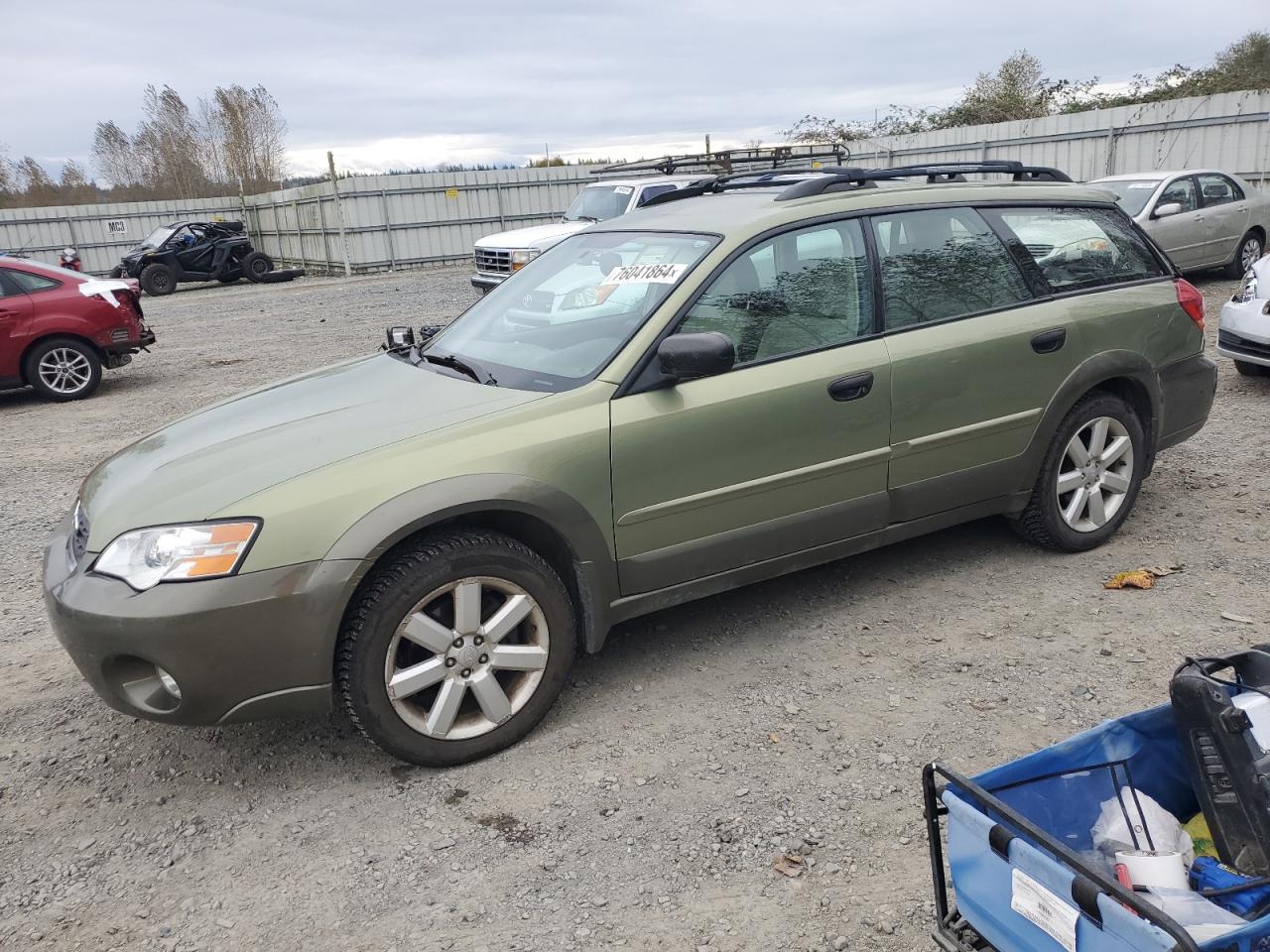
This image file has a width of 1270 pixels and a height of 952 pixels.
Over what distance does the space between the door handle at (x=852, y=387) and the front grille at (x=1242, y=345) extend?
16.6ft

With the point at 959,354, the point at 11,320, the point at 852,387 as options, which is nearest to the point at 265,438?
the point at 852,387

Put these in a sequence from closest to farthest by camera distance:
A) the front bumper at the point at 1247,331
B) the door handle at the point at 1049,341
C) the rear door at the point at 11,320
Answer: the door handle at the point at 1049,341 < the front bumper at the point at 1247,331 < the rear door at the point at 11,320

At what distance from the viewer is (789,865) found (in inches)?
108

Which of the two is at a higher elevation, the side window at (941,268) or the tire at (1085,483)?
the side window at (941,268)

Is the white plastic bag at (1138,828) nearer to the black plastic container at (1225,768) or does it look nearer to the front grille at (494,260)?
the black plastic container at (1225,768)

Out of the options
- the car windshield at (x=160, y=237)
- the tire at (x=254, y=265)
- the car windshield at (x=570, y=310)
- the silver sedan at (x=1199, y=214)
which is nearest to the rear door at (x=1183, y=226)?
the silver sedan at (x=1199, y=214)

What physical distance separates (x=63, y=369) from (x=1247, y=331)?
10826 millimetres

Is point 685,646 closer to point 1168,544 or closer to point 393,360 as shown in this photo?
point 393,360

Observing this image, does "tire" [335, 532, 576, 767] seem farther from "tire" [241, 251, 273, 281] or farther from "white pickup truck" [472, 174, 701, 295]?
"tire" [241, 251, 273, 281]

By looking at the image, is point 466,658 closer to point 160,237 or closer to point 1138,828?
point 1138,828

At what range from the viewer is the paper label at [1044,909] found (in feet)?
5.79

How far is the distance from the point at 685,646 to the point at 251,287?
2319 centimetres

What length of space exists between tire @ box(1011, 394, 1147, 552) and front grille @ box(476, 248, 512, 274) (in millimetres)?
11364

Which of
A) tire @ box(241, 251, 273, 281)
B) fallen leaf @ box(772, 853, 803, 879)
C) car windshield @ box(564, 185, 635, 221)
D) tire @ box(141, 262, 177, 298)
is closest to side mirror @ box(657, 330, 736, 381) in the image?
fallen leaf @ box(772, 853, 803, 879)
